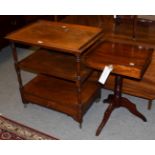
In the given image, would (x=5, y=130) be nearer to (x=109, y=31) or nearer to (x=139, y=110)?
(x=139, y=110)

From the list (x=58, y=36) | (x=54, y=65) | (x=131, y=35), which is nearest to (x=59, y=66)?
(x=54, y=65)

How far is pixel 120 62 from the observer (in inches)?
62.5

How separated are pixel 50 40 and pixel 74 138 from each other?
30.1 inches

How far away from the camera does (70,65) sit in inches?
74.5

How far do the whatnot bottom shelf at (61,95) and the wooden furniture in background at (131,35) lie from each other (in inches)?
9.8

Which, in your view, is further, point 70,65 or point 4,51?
point 4,51

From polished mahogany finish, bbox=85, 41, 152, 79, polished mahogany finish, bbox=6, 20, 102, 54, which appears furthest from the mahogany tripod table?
polished mahogany finish, bbox=6, 20, 102, 54

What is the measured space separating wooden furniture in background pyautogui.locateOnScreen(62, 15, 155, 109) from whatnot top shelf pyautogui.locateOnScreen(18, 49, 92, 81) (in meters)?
0.40

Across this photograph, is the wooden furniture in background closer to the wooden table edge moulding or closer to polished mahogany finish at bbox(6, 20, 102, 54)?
the wooden table edge moulding

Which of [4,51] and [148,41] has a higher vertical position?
[148,41]

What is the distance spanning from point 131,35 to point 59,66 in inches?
31.6

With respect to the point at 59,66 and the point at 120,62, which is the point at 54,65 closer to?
the point at 59,66

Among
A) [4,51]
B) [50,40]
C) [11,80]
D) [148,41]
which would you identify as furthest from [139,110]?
[4,51]

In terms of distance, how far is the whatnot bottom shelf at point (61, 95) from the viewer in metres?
1.86
